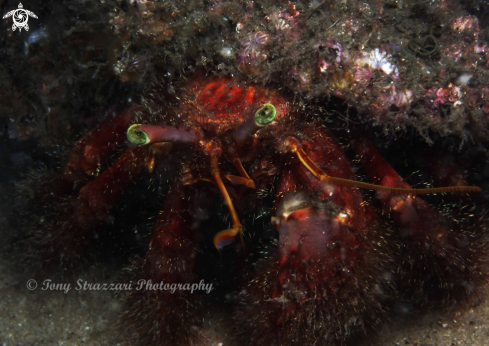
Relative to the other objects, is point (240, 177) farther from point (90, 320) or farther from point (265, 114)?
point (90, 320)

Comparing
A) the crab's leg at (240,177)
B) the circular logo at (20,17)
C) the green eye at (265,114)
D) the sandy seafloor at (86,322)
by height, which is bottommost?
the sandy seafloor at (86,322)

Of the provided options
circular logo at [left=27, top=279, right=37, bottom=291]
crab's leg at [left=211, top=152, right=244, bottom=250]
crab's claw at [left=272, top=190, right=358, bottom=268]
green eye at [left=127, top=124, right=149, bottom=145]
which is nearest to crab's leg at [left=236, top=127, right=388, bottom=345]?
crab's claw at [left=272, top=190, right=358, bottom=268]

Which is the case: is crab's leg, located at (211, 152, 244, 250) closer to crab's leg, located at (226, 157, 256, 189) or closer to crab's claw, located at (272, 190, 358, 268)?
crab's leg, located at (226, 157, 256, 189)

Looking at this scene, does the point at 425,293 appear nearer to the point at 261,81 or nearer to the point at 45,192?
the point at 261,81

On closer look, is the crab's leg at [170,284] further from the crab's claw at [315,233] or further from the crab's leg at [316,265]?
the crab's claw at [315,233]

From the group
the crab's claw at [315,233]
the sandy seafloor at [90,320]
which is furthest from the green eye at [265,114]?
the sandy seafloor at [90,320]

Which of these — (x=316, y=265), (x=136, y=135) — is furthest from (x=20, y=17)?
(x=316, y=265)
